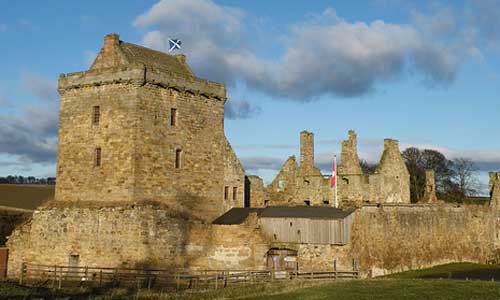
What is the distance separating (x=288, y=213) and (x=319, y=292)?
8902 mm

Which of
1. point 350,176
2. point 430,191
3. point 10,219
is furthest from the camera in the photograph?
point 10,219

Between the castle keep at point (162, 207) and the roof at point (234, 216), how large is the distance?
0.25ft

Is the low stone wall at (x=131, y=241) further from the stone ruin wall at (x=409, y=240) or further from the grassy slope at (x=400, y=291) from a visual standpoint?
the grassy slope at (x=400, y=291)

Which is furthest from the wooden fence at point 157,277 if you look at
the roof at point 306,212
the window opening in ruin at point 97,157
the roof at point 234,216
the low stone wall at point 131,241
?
the window opening in ruin at point 97,157

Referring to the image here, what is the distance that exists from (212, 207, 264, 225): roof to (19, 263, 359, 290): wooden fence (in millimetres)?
3256

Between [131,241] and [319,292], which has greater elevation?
[131,241]

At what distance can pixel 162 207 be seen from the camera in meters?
28.6

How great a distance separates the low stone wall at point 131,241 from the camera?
90.7 feet

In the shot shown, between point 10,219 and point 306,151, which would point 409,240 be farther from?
point 10,219

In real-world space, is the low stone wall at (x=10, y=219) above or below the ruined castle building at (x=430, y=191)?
below

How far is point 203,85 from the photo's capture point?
3278 cm

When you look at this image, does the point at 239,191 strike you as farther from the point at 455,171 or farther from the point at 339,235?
the point at 455,171

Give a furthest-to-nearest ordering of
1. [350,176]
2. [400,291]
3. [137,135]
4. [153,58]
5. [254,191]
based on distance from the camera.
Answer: [350,176]
[254,191]
[153,58]
[137,135]
[400,291]

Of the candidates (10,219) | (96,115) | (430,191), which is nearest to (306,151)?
(430,191)
